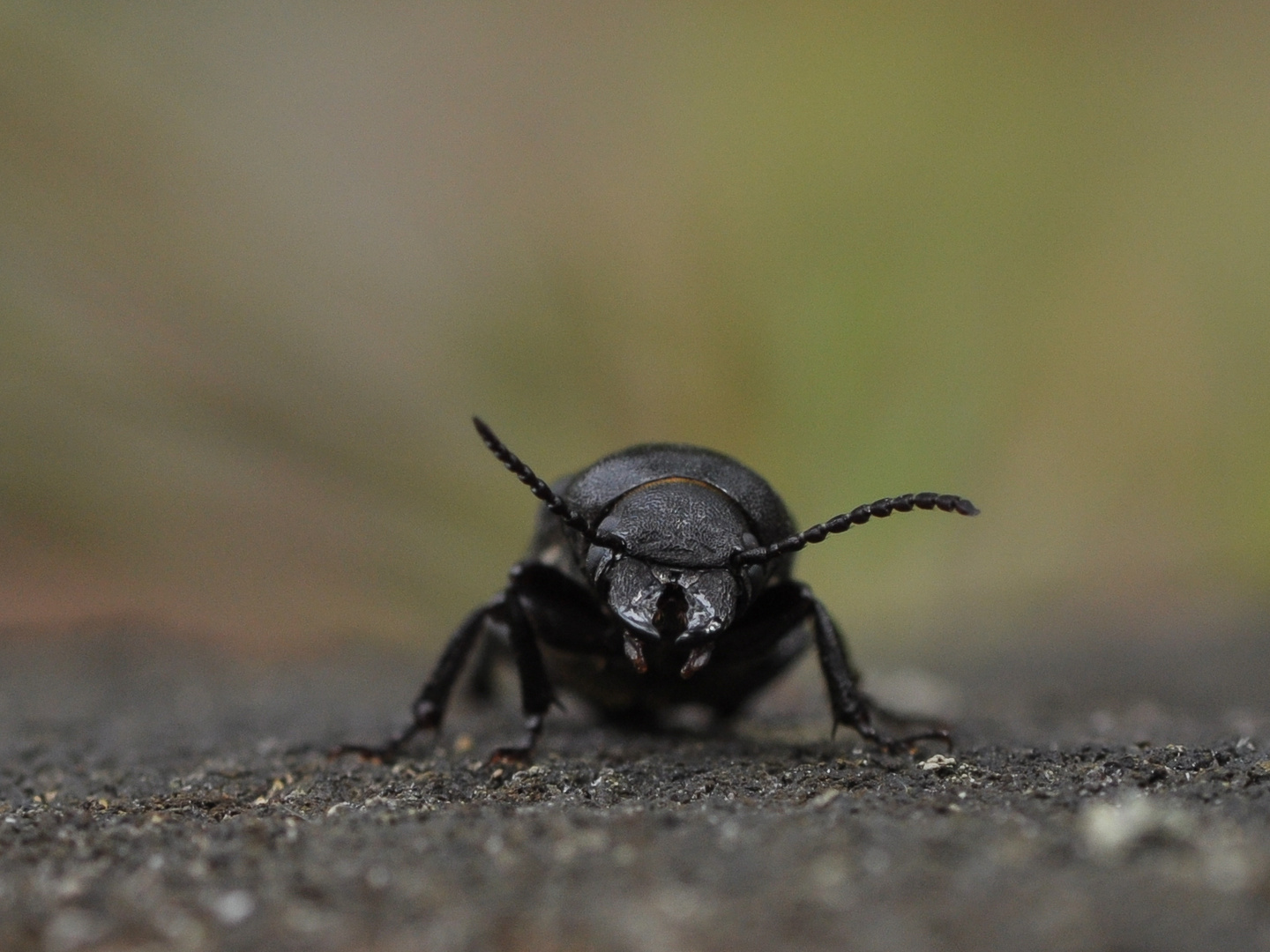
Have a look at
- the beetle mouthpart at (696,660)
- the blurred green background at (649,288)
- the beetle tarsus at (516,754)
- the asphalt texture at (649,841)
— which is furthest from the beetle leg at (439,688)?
the blurred green background at (649,288)

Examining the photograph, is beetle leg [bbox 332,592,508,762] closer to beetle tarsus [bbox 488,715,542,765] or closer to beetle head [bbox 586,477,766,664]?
beetle tarsus [bbox 488,715,542,765]

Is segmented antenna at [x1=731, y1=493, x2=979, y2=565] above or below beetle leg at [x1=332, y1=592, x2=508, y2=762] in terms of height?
above

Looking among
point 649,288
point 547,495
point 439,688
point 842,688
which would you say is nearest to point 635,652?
point 547,495

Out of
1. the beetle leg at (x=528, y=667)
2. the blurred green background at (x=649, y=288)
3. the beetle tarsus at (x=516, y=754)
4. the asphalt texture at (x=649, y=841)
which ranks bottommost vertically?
the asphalt texture at (x=649, y=841)

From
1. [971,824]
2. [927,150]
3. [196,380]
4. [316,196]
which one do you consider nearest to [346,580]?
[196,380]

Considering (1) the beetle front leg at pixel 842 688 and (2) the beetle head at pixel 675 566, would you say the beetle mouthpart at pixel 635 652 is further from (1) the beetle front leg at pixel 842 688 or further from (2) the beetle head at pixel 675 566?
(1) the beetle front leg at pixel 842 688

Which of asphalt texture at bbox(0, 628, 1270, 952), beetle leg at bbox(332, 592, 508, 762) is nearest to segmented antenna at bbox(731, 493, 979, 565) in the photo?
asphalt texture at bbox(0, 628, 1270, 952)
